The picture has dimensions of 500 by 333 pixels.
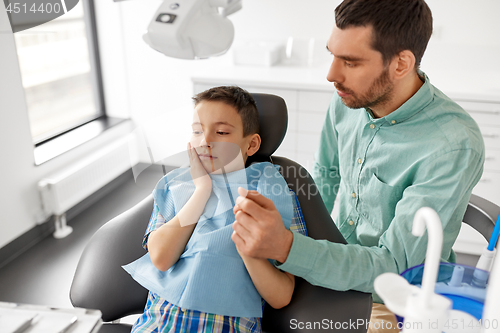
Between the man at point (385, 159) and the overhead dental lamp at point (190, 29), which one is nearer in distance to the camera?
the overhead dental lamp at point (190, 29)

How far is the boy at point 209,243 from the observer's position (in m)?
0.95

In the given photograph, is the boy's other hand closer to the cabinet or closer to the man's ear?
the man's ear

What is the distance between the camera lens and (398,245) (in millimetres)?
977

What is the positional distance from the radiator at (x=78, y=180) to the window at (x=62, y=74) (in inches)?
12.4

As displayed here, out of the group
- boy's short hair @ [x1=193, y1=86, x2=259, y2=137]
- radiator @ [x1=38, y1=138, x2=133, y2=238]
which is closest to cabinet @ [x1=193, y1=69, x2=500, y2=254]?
radiator @ [x1=38, y1=138, x2=133, y2=238]

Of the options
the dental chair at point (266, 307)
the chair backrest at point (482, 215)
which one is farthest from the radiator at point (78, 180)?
the chair backrest at point (482, 215)

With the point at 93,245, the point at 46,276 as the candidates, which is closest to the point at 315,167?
the point at 93,245

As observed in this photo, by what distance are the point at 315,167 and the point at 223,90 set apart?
587 mm

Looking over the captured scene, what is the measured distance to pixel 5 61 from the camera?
2133mm

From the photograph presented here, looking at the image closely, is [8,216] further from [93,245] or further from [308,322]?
[308,322]

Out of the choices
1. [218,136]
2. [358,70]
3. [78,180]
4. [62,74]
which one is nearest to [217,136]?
[218,136]

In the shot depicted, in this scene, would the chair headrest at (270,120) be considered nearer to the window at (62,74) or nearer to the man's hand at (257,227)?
the man's hand at (257,227)

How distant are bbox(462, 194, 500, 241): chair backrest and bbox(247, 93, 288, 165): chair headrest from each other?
613mm

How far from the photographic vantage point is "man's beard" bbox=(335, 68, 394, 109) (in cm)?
109
